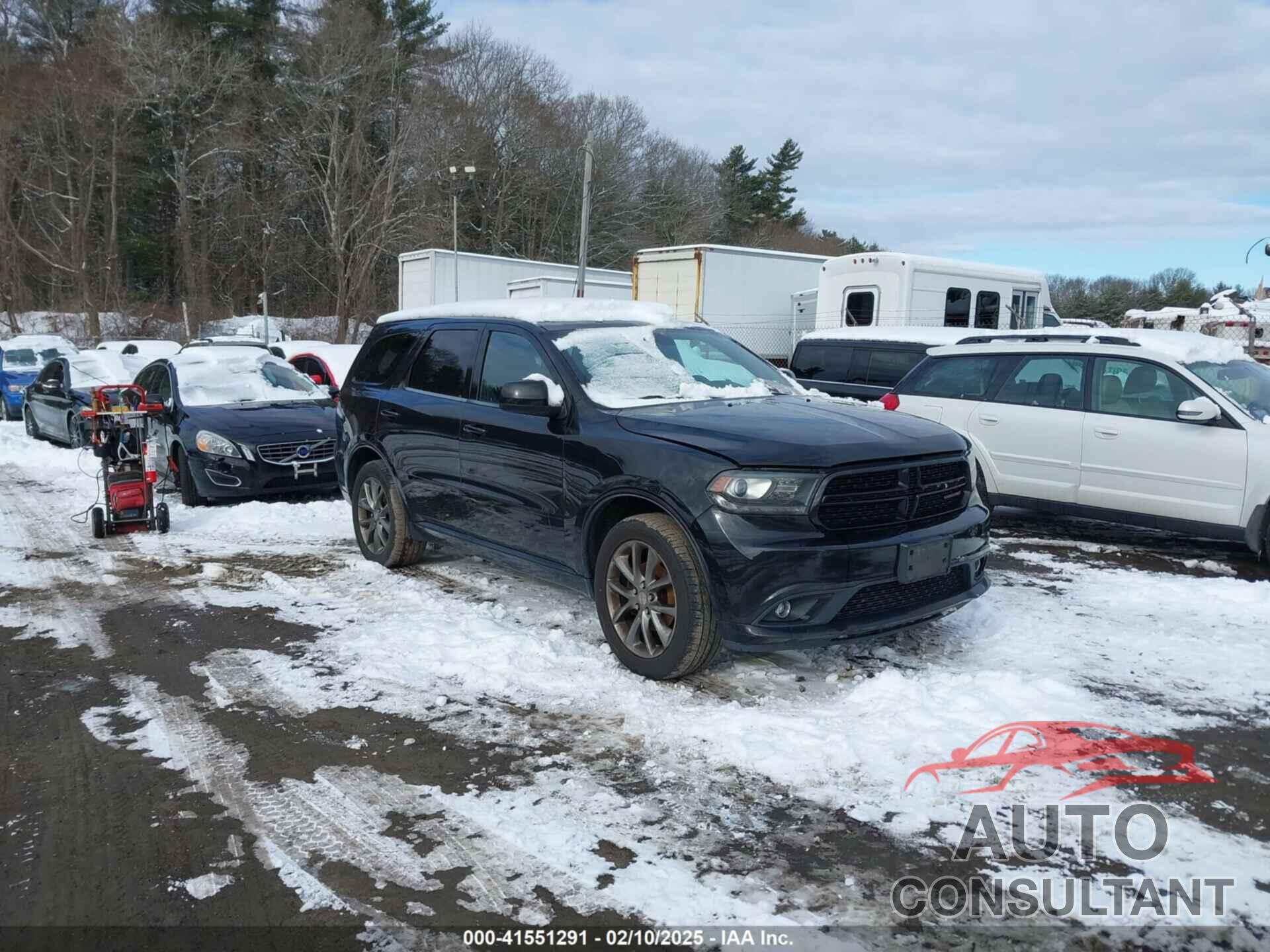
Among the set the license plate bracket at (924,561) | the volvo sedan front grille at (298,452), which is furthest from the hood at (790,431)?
the volvo sedan front grille at (298,452)

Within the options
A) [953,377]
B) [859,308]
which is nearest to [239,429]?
[953,377]

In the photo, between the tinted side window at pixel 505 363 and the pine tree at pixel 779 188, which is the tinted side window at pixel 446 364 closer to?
the tinted side window at pixel 505 363

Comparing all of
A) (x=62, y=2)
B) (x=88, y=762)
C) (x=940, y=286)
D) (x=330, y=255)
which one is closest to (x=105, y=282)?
(x=330, y=255)

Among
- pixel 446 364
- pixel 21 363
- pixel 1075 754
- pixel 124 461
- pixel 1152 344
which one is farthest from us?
pixel 21 363

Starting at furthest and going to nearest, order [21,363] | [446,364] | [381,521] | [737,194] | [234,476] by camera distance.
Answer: [737,194], [21,363], [234,476], [381,521], [446,364]

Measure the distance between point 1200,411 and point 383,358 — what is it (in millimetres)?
6085

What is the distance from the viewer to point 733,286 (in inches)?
736

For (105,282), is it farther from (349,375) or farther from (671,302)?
(349,375)

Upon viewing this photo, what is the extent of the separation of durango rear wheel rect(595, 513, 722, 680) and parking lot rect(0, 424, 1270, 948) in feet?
0.56

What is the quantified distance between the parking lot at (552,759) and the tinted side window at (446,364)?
136cm

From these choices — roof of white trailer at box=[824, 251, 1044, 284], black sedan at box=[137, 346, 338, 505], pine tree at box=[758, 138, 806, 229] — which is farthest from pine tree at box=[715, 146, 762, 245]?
black sedan at box=[137, 346, 338, 505]

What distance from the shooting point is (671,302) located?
19.0 meters

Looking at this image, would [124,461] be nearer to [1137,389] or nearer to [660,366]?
[660,366]

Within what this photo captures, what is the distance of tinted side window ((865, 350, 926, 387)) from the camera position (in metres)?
11.2
